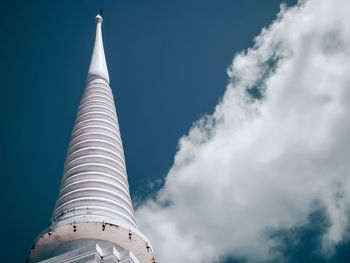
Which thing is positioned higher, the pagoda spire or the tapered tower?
the pagoda spire

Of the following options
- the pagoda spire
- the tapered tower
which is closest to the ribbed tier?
the tapered tower

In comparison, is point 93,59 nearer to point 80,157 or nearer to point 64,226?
point 80,157

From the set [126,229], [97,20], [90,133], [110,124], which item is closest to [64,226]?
[126,229]

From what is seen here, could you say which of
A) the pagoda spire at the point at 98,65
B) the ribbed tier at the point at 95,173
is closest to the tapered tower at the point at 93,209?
the ribbed tier at the point at 95,173

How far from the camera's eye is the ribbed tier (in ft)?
49.1

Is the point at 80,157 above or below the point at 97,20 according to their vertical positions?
below

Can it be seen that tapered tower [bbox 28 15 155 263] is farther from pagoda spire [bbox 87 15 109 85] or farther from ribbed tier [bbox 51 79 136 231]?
pagoda spire [bbox 87 15 109 85]

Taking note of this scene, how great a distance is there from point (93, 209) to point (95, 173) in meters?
2.03

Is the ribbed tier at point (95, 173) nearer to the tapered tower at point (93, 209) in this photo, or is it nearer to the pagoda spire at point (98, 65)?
the tapered tower at point (93, 209)

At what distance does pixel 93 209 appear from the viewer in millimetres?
14648

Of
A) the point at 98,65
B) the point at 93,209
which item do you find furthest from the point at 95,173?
the point at 98,65

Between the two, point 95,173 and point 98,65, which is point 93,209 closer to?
point 95,173

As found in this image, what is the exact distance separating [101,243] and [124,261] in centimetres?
224

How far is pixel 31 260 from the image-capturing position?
48.8 ft
